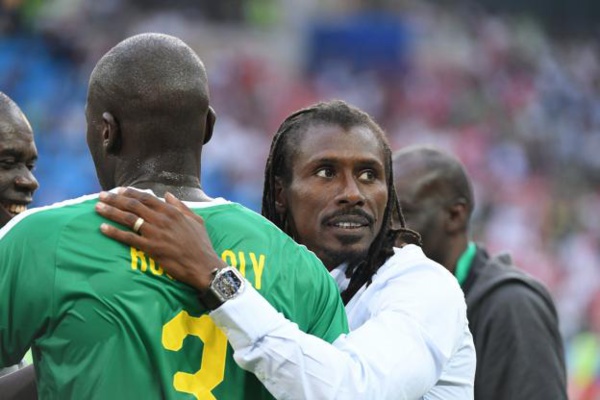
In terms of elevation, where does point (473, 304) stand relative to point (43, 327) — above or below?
above

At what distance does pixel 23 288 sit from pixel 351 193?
1189 millimetres

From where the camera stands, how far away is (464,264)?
17.2 feet

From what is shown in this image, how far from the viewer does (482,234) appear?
1775 centimetres

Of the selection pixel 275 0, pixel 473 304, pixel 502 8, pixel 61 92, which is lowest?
pixel 61 92

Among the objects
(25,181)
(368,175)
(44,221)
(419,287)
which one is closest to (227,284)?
(44,221)

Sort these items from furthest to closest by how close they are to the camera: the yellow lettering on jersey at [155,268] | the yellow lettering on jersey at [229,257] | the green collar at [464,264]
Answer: the green collar at [464,264] < the yellow lettering on jersey at [229,257] < the yellow lettering on jersey at [155,268]

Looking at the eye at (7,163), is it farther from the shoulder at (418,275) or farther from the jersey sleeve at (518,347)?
the jersey sleeve at (518,347)

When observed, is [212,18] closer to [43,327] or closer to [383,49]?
[383,49]

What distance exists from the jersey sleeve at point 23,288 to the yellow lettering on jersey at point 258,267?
49 cm

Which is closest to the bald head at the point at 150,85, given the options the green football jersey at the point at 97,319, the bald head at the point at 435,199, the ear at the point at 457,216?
the green football jersey at the point at 97,319

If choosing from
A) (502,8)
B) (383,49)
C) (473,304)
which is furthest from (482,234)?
(473,304)

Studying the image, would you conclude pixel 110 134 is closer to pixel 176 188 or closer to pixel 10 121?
pixel 176 188

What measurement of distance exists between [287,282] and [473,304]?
86.2 inches

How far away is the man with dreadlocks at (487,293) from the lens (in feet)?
14.9
